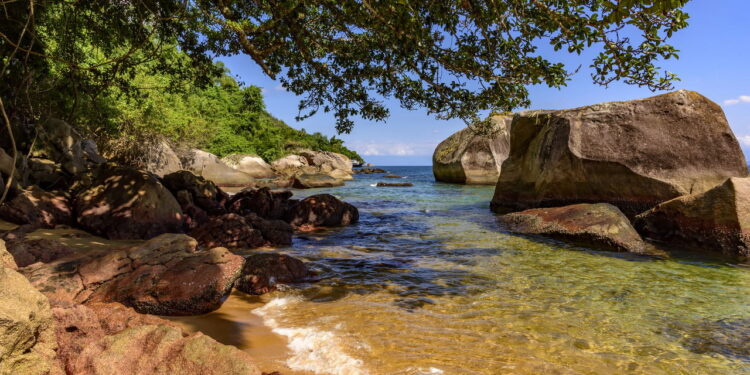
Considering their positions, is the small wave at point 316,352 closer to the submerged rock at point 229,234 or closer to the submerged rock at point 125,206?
the submerged rock at point 229,234

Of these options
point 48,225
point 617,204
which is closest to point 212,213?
point 48,225

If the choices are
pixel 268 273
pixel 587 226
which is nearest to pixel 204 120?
pixel 268 273

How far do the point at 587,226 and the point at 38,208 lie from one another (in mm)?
10283

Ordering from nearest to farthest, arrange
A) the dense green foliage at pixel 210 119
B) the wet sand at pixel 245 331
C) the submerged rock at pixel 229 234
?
the wet sand at pixel 245 331, the submerged rock at pixel 229 234, the dense green foliage at pixel 210 119

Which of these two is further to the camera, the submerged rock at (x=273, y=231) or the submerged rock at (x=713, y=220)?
the submerged rock at (x=273, y=231)

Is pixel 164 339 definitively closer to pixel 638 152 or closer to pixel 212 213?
pixel 212 213

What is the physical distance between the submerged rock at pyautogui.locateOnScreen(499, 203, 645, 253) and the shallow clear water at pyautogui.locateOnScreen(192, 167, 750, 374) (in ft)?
2.06

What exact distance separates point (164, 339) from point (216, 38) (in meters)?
6.43

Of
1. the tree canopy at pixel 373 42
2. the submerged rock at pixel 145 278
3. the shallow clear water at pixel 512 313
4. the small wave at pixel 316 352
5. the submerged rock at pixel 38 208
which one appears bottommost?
the small wave at pixel 316 352

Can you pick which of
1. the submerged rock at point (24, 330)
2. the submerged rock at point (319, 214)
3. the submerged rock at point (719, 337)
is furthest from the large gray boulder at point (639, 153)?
the submerged rock at point (24, 330)

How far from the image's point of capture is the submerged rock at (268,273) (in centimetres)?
482

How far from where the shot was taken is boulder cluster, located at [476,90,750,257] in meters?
7.23

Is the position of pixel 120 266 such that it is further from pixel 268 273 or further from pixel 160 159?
pixel 160 159

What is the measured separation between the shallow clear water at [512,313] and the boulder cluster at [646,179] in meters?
0.89
